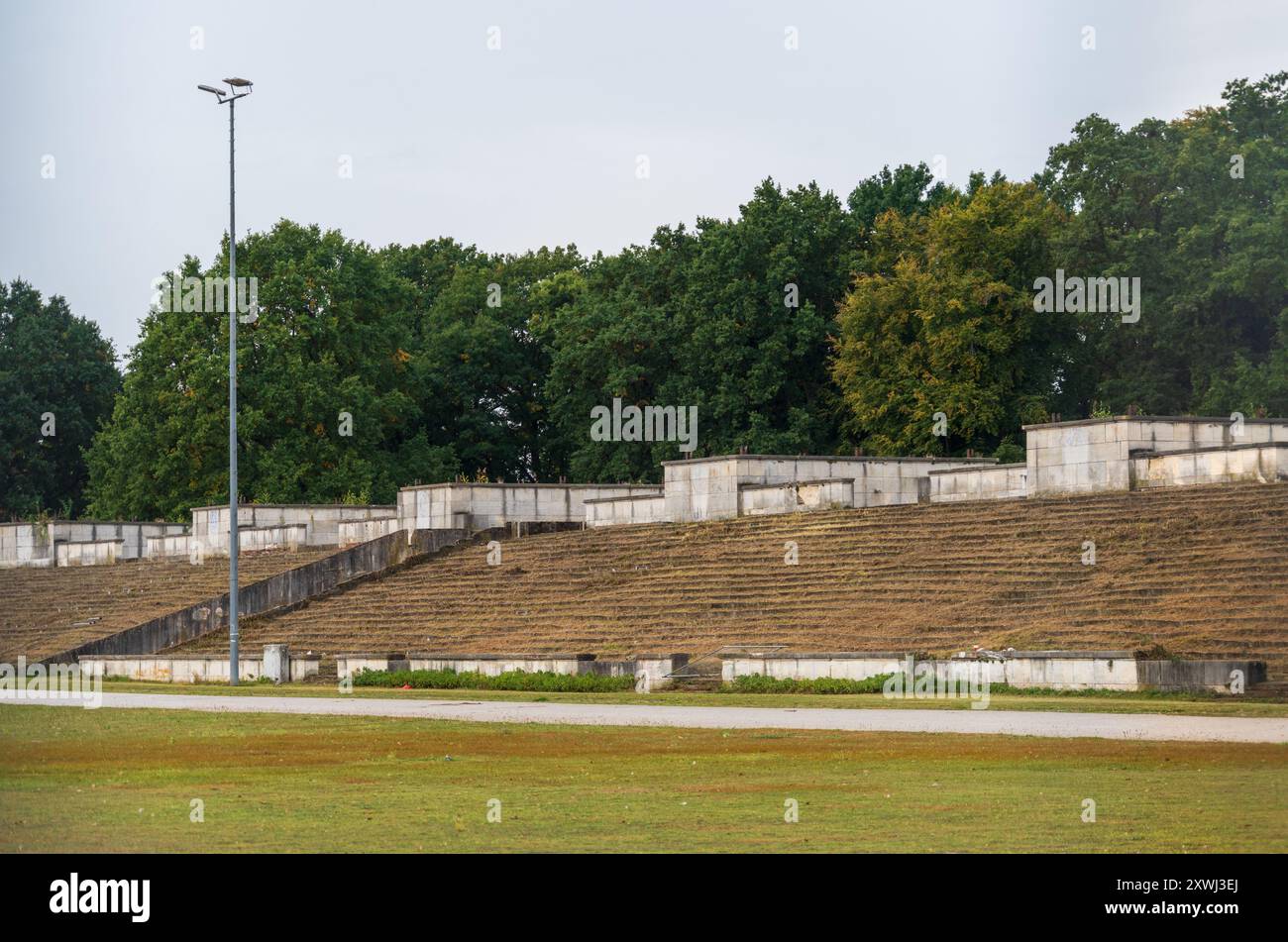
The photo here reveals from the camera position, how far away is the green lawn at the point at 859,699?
95.7ft

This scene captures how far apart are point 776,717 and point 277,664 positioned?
20.3 metres

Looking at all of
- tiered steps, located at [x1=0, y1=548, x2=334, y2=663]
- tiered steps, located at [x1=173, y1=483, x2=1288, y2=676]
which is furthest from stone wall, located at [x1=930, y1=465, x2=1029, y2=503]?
tiered steps, located at [x1=0, y1=548, x2=334, y2=663]

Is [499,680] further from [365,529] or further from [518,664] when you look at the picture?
[365,529]

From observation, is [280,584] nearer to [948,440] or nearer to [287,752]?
[948,440]

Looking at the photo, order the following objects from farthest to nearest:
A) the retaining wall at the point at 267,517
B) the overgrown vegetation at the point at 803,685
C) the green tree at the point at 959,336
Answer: the green tree at the point at 959,336 → the retaining wall at the point at 267,517 → the overgrown vegetation at the point at 803,685

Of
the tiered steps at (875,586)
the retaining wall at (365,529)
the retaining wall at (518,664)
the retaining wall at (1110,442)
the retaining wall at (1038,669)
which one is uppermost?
the retaining wall at (1110,442)

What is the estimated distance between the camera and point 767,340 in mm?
80438

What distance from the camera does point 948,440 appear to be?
2943 inches

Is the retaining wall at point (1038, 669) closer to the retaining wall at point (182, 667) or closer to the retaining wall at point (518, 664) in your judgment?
the retaining wall at point (518, 664)

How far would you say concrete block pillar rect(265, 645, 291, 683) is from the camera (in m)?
47.0

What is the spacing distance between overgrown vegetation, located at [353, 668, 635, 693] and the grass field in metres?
11.6

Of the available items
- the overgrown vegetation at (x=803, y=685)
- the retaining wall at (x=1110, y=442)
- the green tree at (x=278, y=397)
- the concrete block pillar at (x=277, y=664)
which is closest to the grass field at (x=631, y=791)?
the overgrown vegetation at (x=803, y=685)

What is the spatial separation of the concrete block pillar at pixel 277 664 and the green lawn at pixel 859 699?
1481 mm

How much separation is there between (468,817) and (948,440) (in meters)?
59.5
